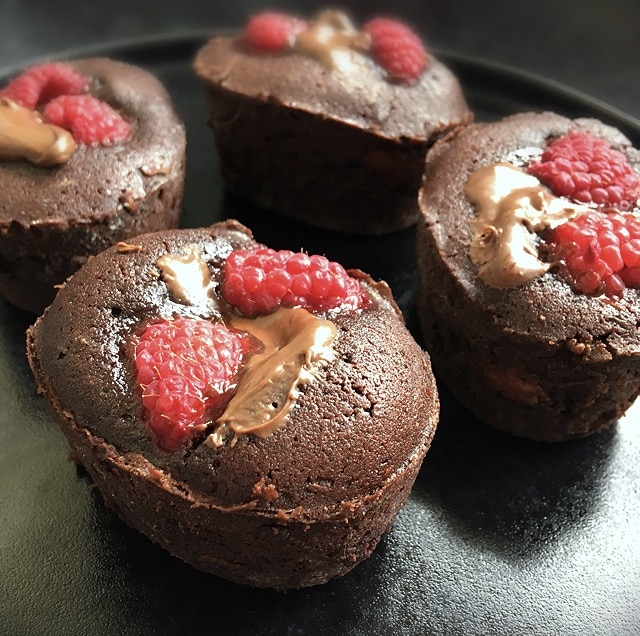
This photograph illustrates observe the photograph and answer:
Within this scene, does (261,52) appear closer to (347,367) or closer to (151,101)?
(151,101)

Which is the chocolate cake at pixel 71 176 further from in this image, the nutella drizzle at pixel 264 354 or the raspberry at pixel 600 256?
the raspberry at pixel 600 256

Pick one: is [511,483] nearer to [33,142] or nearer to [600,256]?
[600,256]

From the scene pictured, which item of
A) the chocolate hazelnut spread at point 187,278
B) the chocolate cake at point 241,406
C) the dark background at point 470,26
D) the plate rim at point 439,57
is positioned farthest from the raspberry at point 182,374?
the dark background at point 470,26

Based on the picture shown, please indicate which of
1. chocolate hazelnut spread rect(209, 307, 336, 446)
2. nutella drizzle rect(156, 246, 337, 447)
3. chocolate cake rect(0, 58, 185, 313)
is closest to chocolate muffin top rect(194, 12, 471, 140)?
chocolate cake rect(0, 58, 185, 313)

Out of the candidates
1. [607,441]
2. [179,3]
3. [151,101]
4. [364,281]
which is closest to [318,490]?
[364,281]

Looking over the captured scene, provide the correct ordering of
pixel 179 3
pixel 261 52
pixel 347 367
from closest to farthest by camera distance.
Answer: pixel 347 367
pixel 261 52
pixel 179 3

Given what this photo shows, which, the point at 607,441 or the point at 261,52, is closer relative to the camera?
the point at 607,441
